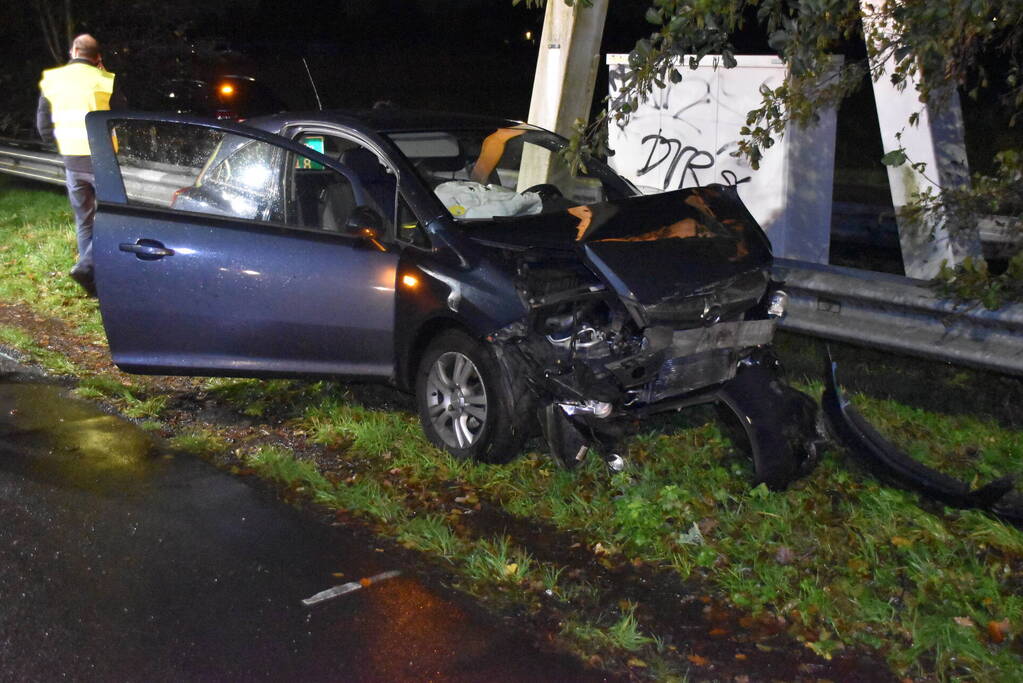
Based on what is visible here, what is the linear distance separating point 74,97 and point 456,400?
525cm

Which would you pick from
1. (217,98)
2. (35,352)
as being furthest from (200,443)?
(217,98)

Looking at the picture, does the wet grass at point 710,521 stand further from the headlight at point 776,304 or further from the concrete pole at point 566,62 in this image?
the concrete pole at point 566,62

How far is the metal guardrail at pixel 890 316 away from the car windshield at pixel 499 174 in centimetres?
121

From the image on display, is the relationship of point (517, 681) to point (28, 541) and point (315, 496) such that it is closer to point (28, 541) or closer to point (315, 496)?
point (315, 496)

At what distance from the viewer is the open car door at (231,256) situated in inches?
238

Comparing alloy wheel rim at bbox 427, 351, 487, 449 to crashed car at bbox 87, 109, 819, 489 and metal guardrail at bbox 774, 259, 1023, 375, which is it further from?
metal guardrail at bbox 774, 259, 1023, 375

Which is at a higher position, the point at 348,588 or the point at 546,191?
the point at 546,191

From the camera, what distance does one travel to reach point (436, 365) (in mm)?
5840

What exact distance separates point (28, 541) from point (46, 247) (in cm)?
682

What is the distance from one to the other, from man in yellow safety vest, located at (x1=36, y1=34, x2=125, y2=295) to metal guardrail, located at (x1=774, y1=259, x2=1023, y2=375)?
5.61 m

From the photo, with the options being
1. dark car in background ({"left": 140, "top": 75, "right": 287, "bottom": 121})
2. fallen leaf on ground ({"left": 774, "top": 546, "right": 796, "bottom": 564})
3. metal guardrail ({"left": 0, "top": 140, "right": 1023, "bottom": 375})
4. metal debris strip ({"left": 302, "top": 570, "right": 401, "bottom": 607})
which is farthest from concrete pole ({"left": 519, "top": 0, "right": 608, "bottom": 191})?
dark car in background ({"left": 140, "top": 75, "right": 287, "bottom": 121})

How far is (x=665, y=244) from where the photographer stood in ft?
17.9

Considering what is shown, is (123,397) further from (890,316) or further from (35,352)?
(890,316)

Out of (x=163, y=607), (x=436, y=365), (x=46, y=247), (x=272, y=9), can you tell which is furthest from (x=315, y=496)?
(x=272, y=9)
